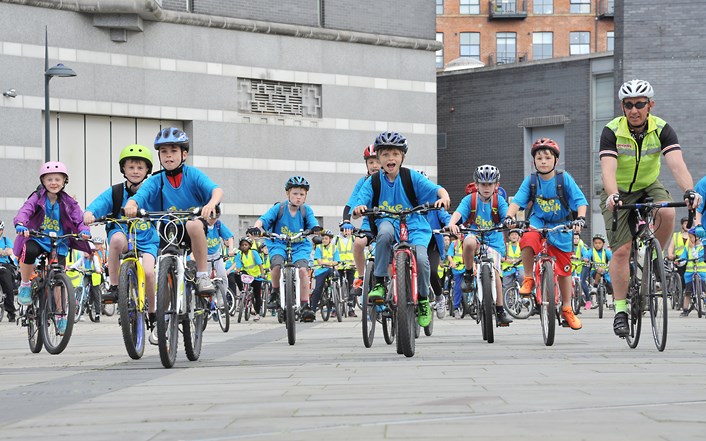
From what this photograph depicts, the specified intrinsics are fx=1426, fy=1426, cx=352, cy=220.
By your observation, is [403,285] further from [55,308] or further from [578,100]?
[578,100]

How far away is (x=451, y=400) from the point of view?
23.1 ft

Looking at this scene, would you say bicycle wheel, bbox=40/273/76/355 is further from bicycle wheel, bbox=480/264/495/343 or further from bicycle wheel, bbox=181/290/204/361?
bicycle wheel, bbox=480/264/495/343

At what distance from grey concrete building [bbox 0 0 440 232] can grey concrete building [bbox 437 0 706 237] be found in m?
7.34

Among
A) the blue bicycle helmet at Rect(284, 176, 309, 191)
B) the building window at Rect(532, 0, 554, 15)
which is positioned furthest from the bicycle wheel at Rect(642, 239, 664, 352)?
the building window at Rect(532, 0, 554, 15)

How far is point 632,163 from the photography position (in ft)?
38.2

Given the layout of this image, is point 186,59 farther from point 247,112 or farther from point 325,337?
point 325,337

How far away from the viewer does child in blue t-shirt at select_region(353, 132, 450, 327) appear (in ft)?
38.1

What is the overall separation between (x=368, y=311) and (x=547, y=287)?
173 cm

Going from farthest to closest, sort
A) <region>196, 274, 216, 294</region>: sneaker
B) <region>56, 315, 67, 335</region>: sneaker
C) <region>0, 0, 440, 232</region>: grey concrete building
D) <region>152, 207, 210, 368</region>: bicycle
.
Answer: <region>0, 0, 440, 232</region>: grey concrete building < <region>56, 315, 67, 335</region>: sneaker < <region>196, 274, 216, 294</region>: sneaker < <region>152, 207, 210, 368</region>: bicycle

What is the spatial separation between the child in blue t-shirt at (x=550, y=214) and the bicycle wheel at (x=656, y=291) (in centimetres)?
220

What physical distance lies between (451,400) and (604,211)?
16.8 ft

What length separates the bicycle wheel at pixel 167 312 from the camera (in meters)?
10.1

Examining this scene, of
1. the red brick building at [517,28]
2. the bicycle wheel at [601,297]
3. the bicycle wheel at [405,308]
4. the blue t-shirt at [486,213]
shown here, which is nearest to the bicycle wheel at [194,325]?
the bicycle wheel at [405,308]

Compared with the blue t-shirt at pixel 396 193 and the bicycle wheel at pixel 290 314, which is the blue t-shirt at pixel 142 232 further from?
the bicycle wheel at pixel 290 314
